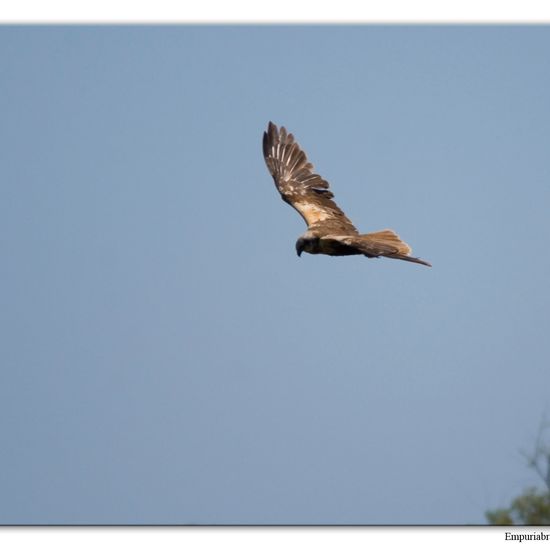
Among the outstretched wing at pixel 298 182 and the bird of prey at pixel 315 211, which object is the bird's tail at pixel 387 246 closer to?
the bird of prey at pixel 315 211

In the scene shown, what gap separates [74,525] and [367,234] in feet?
17.6

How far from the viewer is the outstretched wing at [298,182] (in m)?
17.9

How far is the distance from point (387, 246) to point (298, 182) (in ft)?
11.7

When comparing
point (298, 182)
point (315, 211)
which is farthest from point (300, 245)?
point (298, 182)

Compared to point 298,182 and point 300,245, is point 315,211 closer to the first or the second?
point 298,182

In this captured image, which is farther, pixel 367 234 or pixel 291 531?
pixel 367 234

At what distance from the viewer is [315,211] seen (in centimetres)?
1802

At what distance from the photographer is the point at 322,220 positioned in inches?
694

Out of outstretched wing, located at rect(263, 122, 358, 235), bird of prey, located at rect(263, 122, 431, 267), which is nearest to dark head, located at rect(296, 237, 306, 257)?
bird of prey, located at rect(263, 122, 431, 267)

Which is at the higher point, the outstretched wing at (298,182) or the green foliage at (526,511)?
the outstretched wing at (298,182)

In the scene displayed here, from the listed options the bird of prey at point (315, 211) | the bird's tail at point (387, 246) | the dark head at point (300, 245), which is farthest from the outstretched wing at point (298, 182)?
the bird's tail at point (387, 246)
